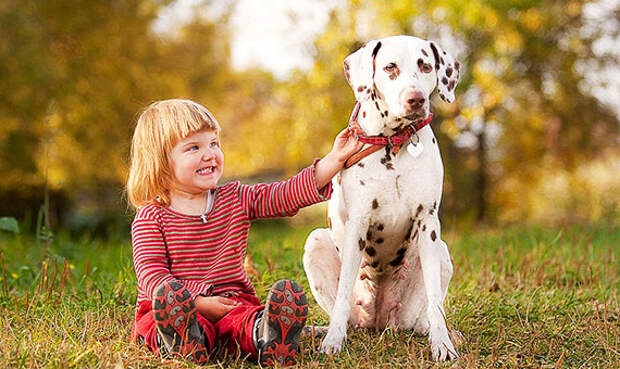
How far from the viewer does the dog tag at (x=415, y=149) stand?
3.17m

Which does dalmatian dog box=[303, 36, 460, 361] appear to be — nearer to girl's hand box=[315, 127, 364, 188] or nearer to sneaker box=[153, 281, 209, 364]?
girl's hand box=[315, 127, 364, 188]

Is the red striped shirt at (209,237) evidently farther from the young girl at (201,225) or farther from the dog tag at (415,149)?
the dog tag at (415,149)

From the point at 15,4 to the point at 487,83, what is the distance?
21.6ft

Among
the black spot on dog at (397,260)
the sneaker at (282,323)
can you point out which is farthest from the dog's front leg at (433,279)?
the sneaker at (282,323)

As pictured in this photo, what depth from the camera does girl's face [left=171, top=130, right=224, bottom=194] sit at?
10.4ft

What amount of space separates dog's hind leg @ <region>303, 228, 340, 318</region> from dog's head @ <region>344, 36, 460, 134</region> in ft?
2.30

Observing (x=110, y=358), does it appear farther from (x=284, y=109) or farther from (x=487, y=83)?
(x=284, y=109)

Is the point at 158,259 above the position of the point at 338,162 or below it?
below

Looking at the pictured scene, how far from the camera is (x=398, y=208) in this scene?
10.5 feet

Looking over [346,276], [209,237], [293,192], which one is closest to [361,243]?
[346,276]

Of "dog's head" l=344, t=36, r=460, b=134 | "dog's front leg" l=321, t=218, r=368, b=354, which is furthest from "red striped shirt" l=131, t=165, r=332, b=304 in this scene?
"dog's head" l=344, t=36, r=460, b=134

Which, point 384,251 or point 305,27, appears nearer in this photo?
point 384,251

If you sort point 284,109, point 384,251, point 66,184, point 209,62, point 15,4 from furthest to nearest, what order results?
point 284,109 < point 209,62 < point 66,184 < point 15,4 < point 384,251

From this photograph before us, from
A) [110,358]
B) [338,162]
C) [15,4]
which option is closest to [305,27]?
[15,4]
